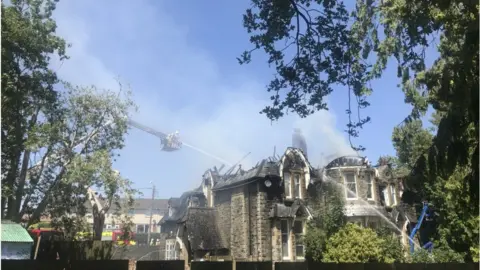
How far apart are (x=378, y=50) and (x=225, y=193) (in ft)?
60.3

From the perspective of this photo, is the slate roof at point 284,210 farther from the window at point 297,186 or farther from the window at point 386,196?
the window at point 386,196

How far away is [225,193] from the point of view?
2759 centimetres

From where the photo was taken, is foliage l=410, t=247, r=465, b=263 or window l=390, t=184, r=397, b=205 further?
window l=390, t=184, r=397, b=205

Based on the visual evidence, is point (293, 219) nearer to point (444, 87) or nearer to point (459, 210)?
point (459, 210)

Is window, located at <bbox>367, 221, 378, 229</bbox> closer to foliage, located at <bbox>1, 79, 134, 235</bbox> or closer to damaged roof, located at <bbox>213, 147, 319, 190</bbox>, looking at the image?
damaged roof, located at <bbox>213, 147, 319, 190</bbox>

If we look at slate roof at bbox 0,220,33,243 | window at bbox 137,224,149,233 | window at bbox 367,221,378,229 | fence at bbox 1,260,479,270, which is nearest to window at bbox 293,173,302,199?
window at bbox 367,221,378,229

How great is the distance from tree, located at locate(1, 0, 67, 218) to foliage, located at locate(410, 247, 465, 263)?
20.6 metres

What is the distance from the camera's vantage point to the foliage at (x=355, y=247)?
771 inches

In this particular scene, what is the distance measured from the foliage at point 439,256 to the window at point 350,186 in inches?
227

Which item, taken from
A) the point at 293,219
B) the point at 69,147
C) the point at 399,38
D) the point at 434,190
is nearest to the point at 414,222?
the point at 434,190

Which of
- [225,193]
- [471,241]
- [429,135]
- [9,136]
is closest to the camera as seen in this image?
[9,136]

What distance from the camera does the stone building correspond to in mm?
24672

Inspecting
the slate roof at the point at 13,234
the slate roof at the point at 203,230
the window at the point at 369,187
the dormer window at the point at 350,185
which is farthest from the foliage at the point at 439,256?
the slate roof at the point at 13,234

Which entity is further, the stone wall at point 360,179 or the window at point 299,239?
the stone wall at point 360,179
